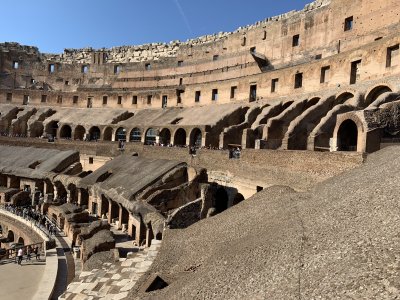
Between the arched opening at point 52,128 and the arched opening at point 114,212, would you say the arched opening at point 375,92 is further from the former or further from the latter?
the arched opening at point 52,128

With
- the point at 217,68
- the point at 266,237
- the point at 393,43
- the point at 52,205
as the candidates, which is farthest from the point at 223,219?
the point at 217,68

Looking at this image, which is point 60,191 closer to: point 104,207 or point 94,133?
point 104,207

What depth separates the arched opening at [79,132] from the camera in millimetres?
41031

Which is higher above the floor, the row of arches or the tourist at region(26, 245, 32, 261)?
the row of arches

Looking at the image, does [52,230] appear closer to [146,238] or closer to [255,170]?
[146,238]

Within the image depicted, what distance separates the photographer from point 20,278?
15062 millimetres

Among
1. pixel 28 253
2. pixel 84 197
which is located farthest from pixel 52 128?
pixel 28 253

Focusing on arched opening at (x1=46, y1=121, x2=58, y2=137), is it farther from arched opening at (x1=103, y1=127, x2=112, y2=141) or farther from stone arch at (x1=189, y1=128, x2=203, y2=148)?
stone arch at (x1=189, y1=128, x2=203, y2=148)

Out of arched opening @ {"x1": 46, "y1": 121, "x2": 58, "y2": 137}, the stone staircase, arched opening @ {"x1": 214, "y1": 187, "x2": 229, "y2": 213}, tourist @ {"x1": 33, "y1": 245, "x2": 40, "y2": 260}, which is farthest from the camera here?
arched opening @ {"x1": 46, "y1": 121, "x2": 58, "y2": 137}

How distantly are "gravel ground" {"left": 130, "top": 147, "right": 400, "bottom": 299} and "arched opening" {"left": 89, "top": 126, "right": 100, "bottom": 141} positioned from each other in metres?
30.8

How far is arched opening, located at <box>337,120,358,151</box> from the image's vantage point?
17.3 m

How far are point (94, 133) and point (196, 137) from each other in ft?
51.3

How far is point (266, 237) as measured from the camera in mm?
8742

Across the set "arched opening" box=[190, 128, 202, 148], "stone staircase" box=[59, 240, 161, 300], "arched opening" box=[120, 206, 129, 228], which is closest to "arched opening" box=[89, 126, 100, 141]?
"arched opening" box=[190, 128, 202, 148]
